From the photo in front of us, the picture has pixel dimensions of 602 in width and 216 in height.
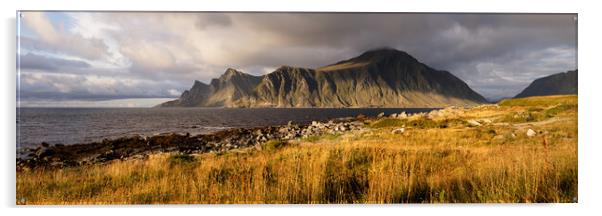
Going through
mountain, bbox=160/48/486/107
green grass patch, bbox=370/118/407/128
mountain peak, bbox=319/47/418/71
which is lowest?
green grass patch, bbox=370/118/407/128

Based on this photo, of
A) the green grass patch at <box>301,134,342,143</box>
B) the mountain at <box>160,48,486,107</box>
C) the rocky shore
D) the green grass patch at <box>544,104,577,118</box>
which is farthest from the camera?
the green grass patch at <box>301,134,342,143</box>

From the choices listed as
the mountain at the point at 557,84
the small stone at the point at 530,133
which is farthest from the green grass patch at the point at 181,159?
the mountain at the point at 557,84

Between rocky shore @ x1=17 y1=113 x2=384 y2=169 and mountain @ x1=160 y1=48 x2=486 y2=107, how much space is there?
378 millimetres

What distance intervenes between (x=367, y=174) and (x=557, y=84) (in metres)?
3.00

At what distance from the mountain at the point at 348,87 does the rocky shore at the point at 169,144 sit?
38 cm

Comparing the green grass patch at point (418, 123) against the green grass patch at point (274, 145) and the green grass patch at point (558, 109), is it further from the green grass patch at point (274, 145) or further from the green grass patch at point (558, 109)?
the green grass patch at point (274, 145)

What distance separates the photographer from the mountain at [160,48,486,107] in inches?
206

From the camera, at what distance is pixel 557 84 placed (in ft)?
16.8

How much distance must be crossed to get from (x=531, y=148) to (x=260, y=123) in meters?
3.86

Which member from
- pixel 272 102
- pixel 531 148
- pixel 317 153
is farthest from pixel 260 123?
pixel 531 148

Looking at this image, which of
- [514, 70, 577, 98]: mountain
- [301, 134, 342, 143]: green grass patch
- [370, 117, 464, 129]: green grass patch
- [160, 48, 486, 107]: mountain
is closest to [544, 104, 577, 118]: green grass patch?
[514, 70, 577, 98]: mountain

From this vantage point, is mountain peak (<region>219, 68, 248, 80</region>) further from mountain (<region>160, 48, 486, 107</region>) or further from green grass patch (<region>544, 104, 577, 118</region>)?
green grass patch (<region>544, 104, 577, 118</region>)

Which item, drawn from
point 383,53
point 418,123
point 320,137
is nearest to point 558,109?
point 418,123
